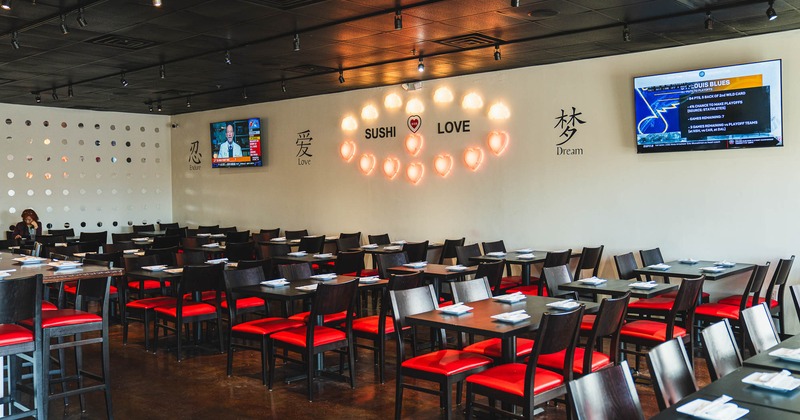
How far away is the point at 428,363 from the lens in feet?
15.1

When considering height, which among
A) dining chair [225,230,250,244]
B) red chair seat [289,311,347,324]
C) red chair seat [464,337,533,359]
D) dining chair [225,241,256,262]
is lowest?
red chair seat [464,337,533,359]

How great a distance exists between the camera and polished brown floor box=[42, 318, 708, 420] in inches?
208

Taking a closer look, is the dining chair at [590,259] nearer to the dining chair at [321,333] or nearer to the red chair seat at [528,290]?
the red chair seat at [528,290]

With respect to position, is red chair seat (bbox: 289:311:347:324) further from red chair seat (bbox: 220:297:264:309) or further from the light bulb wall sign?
the light bulb wall sign

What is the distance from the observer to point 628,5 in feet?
20.9

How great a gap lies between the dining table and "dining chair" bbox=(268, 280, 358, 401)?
44.8 inches

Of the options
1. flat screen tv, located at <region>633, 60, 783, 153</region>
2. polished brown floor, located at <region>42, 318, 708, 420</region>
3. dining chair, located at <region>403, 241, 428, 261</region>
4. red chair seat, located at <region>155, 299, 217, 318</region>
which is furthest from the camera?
dining chair, located at <region>403, 241, 428, 261</region>

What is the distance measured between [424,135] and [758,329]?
6.94m

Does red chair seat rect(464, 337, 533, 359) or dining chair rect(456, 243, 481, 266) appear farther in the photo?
dining chair rect(456, 243, 481, 266)

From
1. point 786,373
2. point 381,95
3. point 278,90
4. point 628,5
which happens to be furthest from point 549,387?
point 278,90

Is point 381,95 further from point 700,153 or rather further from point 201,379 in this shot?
point 201,379

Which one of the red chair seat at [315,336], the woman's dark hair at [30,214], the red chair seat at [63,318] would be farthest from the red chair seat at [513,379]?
the woman's dark hair at [30,214]

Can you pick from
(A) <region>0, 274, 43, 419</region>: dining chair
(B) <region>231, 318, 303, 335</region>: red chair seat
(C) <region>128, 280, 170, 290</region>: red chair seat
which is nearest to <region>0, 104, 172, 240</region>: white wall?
(C) <region>128, 280, 170, 290</region>: red chair seat

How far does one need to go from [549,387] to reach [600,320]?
0.60 metres
